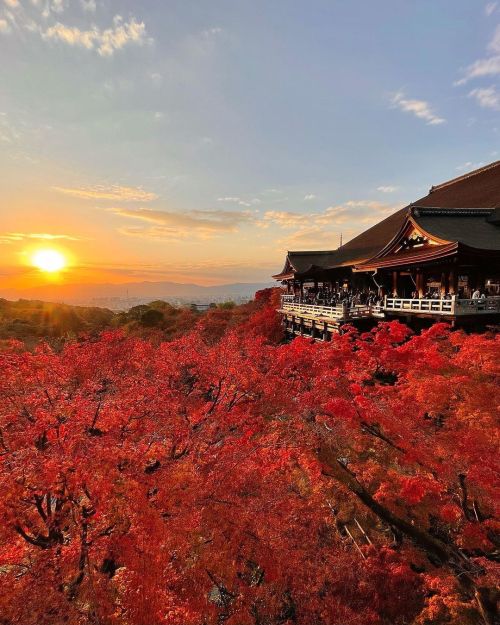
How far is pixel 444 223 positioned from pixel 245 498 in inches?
656

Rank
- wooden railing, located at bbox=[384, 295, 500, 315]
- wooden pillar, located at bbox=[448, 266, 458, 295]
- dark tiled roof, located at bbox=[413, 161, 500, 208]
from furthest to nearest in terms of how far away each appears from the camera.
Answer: dark tiled roof, located at bbox=[413, 161, 500, 208] < wooden pillar, located at bbox=[448, 266, 458, 295] < wooden railing, located at bbox=[384, 295, 500, 315]

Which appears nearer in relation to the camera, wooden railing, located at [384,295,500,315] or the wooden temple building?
wooden railing, located at [384,295,500,315]

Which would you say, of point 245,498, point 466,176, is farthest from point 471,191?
point 245,498

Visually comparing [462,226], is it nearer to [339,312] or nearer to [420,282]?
[420,282]

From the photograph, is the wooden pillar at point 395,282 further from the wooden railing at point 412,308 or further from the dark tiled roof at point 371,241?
the dark tiled roof at point 371,241

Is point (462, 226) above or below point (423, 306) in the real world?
above

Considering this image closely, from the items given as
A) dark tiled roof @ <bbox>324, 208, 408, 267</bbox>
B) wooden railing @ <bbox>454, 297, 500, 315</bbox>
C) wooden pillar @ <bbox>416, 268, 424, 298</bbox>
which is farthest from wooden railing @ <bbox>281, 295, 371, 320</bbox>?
wooden railing @ <bbox>454, 297, 500, 315</bbox>

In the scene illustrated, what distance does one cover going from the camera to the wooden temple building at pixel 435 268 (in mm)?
14086

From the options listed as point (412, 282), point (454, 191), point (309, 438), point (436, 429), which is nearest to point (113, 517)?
point (309, 438)

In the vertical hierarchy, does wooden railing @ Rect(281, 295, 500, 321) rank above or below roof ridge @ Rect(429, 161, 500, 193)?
below

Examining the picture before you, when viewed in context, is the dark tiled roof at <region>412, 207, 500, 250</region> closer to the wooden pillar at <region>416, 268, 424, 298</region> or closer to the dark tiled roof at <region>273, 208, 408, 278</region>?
the wooden pillar at <region>416, 268, 424, 298</region>

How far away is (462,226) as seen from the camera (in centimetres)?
1742

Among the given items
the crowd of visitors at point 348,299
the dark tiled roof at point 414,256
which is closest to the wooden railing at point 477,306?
the dark tiled roof at point 414,256

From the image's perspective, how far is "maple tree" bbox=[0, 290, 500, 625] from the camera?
340 inches
